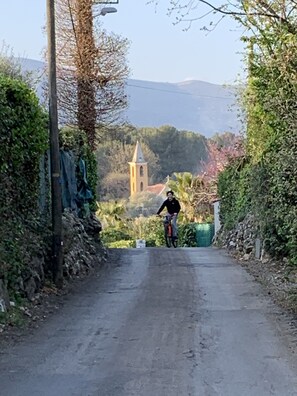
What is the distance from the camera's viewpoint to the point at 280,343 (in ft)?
28.7

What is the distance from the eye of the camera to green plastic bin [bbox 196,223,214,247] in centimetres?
3391

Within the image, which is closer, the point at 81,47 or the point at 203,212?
the point at 81,47

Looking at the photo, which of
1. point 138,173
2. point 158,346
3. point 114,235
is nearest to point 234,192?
point 114,235

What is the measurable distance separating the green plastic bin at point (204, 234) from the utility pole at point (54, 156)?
20.5m

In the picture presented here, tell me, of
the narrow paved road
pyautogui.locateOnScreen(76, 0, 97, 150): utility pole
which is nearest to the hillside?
pyautogui.locateOnScreen(76, 0, 97, 150): utility pole

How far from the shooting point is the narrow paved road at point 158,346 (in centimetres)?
695

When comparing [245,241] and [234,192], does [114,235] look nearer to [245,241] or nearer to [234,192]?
[234,192]

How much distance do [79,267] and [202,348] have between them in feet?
24.3

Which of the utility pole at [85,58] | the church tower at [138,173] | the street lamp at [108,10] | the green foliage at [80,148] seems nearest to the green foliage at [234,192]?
the green foliage at [80,148]

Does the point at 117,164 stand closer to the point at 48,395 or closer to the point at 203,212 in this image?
the point at 203,212

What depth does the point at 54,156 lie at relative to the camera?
44.2 ft

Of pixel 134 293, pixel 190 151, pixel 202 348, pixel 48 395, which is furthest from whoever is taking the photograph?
pixel 190 151

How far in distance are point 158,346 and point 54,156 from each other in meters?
5.74

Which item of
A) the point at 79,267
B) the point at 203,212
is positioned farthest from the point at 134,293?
the point at 203,212
